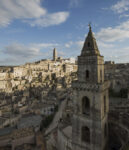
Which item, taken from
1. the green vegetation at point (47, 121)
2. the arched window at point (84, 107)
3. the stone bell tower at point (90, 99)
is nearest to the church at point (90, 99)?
the stone bell tower at point (90, 99)

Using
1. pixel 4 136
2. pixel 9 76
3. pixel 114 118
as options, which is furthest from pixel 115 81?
pixel 9 76

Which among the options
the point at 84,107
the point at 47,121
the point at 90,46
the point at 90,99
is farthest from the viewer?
the point at 47,121

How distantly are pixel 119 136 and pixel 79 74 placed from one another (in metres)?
8.67

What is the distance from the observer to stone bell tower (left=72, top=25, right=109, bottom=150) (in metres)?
10.9

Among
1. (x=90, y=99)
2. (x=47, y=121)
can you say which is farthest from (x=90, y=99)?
(x=47, y=121)

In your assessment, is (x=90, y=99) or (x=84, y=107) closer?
(x=90, y=99)

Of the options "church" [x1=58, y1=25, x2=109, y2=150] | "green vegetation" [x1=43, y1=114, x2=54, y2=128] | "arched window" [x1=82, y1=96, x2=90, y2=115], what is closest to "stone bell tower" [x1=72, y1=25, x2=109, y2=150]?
"church" [x1=58, y1=25, x2=109, y2=150]

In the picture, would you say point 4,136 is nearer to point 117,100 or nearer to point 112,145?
point 112,145

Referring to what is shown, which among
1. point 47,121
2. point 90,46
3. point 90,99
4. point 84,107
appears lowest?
point 47,121

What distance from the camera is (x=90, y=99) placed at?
11.3 m

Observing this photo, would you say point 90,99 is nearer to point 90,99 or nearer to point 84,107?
point 90,99

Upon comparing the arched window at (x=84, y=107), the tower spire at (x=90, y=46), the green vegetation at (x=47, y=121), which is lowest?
the green vegetation at (x=47, y=121)

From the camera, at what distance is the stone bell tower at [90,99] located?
10883 mm

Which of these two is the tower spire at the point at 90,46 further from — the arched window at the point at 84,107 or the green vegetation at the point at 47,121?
the green vegetation at the point at 47,121
